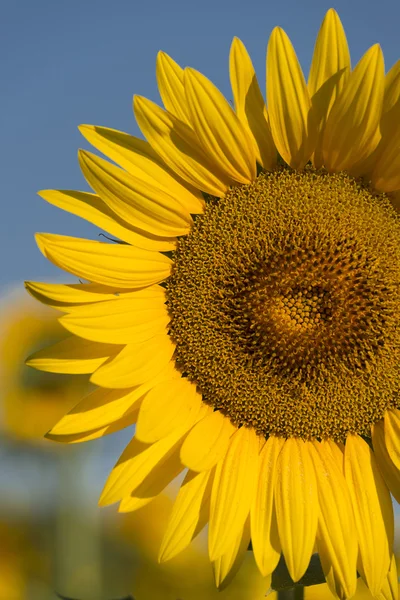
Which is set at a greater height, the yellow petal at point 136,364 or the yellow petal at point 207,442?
the yellow petal at point 136,364

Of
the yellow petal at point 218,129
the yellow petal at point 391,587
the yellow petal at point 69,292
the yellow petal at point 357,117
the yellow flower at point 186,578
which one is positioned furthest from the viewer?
the yellow flower at point 186,578

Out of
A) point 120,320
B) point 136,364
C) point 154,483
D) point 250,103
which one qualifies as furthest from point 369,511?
point 250,103

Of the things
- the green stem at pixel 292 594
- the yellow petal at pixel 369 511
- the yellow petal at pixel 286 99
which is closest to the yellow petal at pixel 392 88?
the yellow petal at pixel 286 99

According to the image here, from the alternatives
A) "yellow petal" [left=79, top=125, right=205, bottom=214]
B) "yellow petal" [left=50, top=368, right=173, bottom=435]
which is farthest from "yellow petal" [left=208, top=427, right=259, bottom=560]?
"yellow petal" [left=79, top=125, right=205, bottom=214]

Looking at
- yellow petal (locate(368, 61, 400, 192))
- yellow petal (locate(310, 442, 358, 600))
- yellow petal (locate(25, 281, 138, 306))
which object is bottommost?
yellow petal (locate(310, 442, 358, 600))

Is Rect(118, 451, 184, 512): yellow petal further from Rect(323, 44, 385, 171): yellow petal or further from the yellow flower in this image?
Rect(323, 44, 385, 171): yellow petal

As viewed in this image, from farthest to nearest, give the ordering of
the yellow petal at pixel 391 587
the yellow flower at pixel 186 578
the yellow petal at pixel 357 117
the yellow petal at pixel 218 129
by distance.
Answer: the yellow flower at pixel 186 578
the yellow petal at pixel 391 587
the yellow petal at pixel 218 129
the yellow petal at pixel 357 117

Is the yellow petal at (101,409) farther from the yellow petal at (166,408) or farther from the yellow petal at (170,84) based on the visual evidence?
the yellow petal at (170,84)
